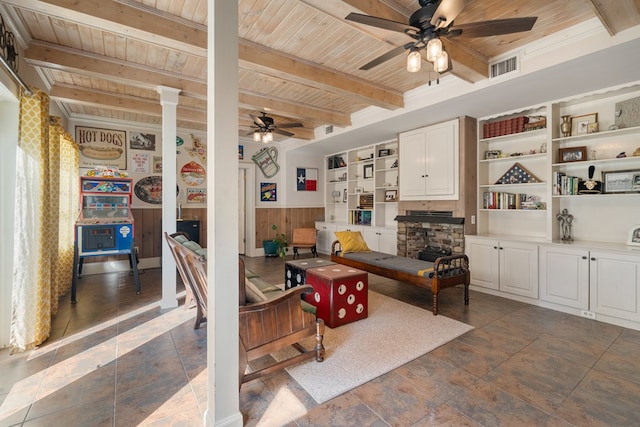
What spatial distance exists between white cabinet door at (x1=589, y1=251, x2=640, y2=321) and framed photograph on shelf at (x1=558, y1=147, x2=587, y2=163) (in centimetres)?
124

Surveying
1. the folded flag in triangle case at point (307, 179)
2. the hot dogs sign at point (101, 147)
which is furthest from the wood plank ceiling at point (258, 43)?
the folded flag in triangle case at point (307, 179)

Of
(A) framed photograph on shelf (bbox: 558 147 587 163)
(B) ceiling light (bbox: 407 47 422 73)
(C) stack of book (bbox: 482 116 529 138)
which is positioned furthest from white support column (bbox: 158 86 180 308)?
(A) framed photograph on shelf (bbox: 558 147 587 163)

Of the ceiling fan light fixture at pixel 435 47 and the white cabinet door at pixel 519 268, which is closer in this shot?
the ceiling fan light fixture at pixel 435 47

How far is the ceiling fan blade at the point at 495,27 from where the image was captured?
1990mm

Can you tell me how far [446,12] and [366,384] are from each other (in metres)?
2.67

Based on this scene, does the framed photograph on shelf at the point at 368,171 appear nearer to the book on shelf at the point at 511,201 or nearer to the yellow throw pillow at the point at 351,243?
the yellow throw pillow at the point at 351,243

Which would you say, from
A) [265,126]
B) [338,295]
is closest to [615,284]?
[338,295]

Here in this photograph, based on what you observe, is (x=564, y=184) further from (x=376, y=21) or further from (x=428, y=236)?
(x=376, y=21)

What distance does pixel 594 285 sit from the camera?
10.8 ft

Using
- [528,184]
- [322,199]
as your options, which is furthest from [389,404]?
[322,199]

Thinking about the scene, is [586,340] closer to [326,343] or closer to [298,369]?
[326,343]

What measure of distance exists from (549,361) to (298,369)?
209cm

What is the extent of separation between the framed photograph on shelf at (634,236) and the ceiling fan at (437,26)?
9.54 ft

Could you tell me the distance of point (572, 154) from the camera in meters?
3.80
